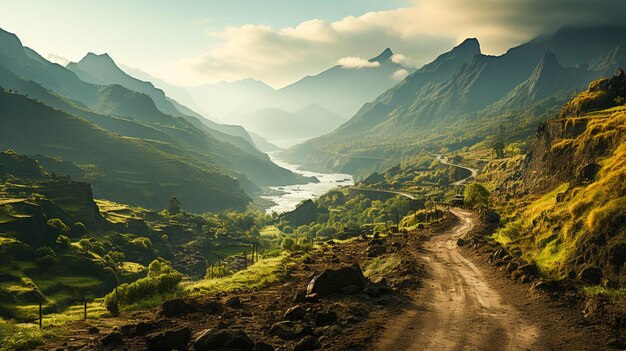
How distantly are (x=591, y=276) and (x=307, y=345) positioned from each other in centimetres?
2545

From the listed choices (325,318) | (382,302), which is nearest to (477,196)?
(382,302)

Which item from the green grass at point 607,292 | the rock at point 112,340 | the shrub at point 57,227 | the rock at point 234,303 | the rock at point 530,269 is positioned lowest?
the shrub at point 57,227

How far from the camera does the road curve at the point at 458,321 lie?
80.3ft

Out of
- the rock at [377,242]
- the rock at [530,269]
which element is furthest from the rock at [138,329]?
the rock at [377,242]

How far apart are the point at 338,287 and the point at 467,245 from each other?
104 ft

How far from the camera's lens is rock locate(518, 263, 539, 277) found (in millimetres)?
39062

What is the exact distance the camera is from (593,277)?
3331 cm

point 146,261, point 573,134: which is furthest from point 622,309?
point 146,261

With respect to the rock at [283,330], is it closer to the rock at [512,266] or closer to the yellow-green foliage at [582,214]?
the rock at [512,266]

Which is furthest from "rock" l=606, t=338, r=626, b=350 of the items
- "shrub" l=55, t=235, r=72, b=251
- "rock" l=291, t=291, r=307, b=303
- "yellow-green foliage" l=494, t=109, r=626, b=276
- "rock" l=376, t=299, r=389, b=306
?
"shrub" l=55, t=235, r=72, b=251

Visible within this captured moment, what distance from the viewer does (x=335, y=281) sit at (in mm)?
35094

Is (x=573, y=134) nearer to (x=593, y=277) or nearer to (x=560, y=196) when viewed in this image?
(x=560, y=196)

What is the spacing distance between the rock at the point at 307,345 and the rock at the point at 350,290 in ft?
32.4

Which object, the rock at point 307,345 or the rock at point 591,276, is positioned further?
the rock at point 591,276
